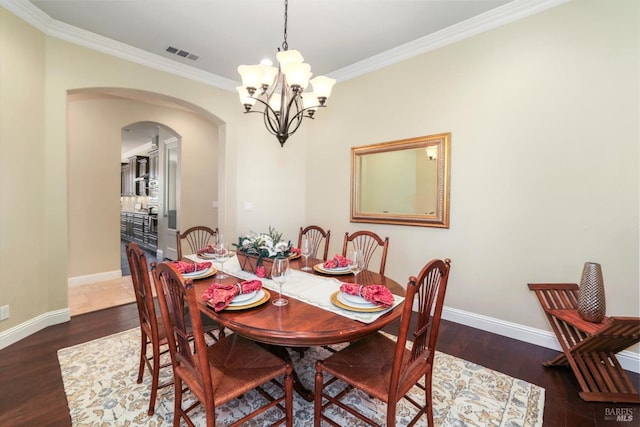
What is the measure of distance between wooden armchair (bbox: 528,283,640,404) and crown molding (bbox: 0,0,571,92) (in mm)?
2395

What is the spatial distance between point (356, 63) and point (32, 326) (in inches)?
172

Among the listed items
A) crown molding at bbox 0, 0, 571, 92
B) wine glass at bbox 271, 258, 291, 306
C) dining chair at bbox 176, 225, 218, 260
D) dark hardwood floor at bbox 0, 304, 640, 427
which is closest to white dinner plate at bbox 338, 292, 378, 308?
wine glass at bbox 271, 258, 291, 306

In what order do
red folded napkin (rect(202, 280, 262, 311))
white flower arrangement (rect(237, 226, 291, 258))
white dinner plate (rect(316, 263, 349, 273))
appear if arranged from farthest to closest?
1. white dinner plate (rect(316, 263, 349, 273))
2. white flower arrangement (rect(237, 226, 291, 258))
3. red folded napkin (rect(202, 280, 262, 311))

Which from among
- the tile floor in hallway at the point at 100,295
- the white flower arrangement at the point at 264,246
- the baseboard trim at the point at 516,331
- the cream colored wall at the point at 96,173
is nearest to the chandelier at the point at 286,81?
the white flower arrangement at the point at 264,246

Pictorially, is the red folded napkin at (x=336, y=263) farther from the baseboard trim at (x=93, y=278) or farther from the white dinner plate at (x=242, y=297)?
the baseboard trim at (x=93, y=278)

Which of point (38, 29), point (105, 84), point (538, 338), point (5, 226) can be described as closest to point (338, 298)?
point (538, 338)

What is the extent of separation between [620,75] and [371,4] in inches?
77.6

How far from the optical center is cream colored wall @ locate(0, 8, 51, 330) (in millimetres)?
2381

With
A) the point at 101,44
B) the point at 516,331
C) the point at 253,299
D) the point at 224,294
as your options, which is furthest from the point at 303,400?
the point at 101,44

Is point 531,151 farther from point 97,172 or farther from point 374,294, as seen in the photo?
point 97,172

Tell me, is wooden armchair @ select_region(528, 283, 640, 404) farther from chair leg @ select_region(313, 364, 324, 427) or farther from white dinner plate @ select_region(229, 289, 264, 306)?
white dinner plate @ select_region(229, 289, 264, 306)

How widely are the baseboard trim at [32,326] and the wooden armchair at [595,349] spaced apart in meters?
4.36

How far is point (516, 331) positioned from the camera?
257 centimetres

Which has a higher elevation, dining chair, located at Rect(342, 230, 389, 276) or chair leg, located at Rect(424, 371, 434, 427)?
dining chair, located at Rect(342, 230, 389, 276)
